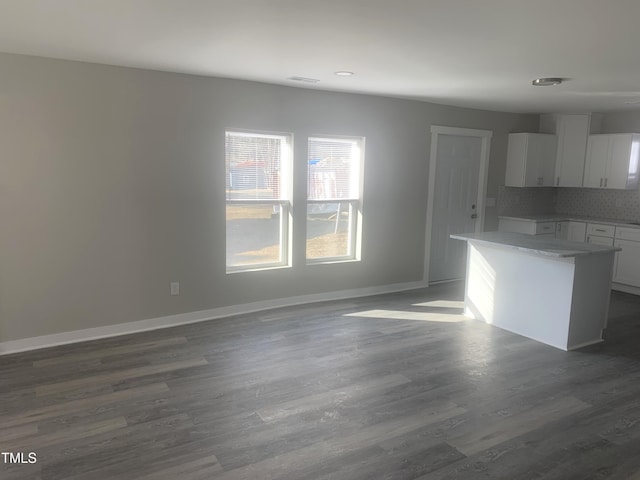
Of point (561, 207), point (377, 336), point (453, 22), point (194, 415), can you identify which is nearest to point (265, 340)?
point (377, 336)

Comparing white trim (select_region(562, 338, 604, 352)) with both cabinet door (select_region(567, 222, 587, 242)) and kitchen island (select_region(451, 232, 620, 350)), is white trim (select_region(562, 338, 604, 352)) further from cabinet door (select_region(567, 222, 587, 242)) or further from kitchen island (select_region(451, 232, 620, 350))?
cabinet door (select_region(567, 222, 587, 242))

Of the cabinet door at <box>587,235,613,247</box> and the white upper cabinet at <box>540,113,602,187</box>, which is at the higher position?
the white upper cabinet at <box>540,113,602,187</box>

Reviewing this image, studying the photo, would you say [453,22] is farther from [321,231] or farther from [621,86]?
[321,231]

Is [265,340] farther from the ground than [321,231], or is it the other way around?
[321,231]

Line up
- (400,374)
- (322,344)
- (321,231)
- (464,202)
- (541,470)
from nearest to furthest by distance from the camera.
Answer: (541,470) < (400,374) < (322,344) < (321,231) < (464,202)

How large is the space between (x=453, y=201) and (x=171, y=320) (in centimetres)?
383

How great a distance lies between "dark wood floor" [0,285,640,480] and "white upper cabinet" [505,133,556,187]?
2.68 m

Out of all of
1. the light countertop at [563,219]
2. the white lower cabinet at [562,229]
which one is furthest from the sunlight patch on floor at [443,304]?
the white lower cabinet at [562,229]

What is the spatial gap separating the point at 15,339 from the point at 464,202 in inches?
206

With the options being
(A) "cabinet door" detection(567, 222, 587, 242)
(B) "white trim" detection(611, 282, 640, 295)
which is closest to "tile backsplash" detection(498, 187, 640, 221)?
(A) "cabinet door" detection(567, 222, 587, 242)

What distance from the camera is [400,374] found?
3543mm

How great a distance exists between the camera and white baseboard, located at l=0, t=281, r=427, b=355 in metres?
3.85

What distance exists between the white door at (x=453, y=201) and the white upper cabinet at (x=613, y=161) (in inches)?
61.1

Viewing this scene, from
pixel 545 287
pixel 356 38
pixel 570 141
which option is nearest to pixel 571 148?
pixel 570 141
